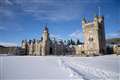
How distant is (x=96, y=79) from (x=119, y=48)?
136 feet

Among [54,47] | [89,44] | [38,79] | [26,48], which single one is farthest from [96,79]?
[26,48]

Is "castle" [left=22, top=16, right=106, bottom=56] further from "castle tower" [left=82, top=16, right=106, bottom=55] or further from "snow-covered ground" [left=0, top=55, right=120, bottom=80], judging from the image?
"snow-covered ground" [left=0, top=55, right=120, bottom=80]

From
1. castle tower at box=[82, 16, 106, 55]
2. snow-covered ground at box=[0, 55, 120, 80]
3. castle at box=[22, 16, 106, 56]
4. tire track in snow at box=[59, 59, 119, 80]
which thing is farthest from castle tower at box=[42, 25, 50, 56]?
tire track in snow at box=[59, 59, 119, 80]

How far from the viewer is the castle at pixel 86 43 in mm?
41531

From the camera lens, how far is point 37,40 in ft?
192

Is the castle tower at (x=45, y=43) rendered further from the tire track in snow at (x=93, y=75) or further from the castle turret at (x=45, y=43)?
the tire track in snow at (x=93, y=75)

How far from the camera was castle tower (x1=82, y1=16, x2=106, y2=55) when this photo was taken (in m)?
41.2

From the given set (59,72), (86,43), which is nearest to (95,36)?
(86,43)

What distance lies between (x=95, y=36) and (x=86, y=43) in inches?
118

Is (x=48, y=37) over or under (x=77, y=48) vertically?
over

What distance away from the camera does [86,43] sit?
43938 millimetres

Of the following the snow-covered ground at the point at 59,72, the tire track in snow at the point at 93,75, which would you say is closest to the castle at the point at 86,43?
the snow-covered ground at the point at 59,72

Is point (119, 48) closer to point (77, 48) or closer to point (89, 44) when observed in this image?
point (89, 44)

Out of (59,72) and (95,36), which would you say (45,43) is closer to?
(95,36)
